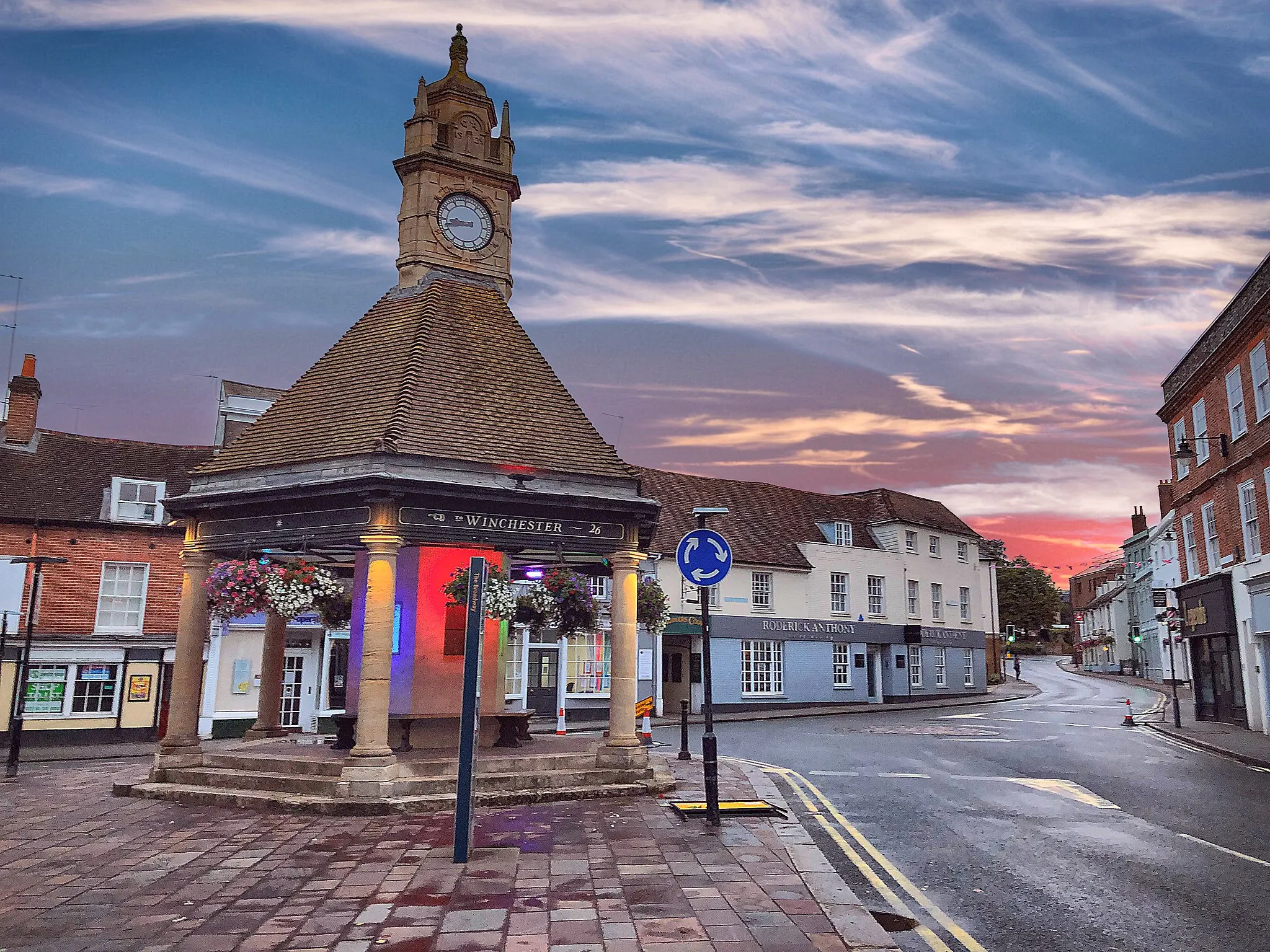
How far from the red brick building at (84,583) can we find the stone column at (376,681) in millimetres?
18248

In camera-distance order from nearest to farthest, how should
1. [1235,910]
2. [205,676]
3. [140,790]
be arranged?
[1235,910] → [140,790] → [205,676]

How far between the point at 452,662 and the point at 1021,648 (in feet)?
352

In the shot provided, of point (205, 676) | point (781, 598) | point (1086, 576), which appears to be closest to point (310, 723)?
point (205, 676)

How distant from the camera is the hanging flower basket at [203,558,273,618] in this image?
43.6ft

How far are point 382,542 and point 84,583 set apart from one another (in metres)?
19.1

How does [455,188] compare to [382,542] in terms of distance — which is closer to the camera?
[382,542]

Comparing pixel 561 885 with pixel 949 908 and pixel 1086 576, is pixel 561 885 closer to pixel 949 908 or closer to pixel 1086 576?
pixel 949 908

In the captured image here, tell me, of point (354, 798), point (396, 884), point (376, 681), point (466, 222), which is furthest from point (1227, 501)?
point (396, 884)

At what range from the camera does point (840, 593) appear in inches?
1598

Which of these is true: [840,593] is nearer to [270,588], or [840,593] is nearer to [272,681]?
[272,681]

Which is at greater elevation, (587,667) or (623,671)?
(623,671)

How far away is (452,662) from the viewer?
49.0ft

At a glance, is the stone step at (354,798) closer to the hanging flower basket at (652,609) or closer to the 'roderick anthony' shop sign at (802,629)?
the hanging flower basket at (652,609)

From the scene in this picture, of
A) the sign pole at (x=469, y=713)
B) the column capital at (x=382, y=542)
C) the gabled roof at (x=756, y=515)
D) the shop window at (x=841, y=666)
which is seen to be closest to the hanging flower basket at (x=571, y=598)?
the column capital at (x=382, y=542)
